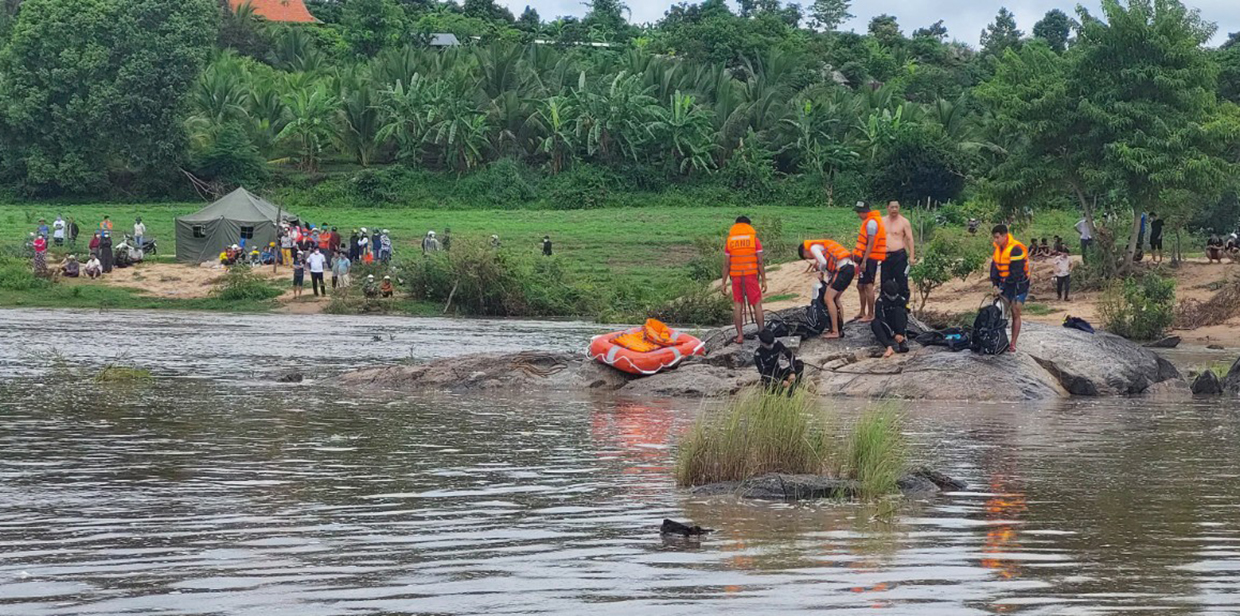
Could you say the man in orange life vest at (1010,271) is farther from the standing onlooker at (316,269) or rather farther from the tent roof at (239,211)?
the tent roof at (239,211)

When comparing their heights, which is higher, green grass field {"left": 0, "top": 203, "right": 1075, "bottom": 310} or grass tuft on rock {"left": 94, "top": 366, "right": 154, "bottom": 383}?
green grass field {"left": 0, "top": 203, "right": 1075, "bottom": 310}

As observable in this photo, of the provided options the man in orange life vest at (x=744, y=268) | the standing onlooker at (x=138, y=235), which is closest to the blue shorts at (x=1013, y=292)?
the man in orange life vest at (x=744, y=268)

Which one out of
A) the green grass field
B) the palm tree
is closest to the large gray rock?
the green grass field

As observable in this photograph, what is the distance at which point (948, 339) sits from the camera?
18.6 metres

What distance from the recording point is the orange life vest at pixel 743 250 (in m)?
18.6

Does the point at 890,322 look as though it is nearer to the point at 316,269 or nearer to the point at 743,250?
the point at 743,250

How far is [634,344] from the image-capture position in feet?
62.7

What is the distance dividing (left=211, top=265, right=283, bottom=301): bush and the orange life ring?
22.1m

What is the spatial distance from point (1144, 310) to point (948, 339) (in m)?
12.8

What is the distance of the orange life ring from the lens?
62.0ft

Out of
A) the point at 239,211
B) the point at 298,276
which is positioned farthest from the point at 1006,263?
the point at 239,211

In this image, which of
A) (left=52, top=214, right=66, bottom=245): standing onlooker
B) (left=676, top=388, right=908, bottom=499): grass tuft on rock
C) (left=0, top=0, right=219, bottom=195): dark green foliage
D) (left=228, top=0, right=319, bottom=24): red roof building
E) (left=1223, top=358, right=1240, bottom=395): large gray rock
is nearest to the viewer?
(left=676, top=388, right=908, bottom=499): grass tuft on rock

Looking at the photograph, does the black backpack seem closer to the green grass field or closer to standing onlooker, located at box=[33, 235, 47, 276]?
the green grass field

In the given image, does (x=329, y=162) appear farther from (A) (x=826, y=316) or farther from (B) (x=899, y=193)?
(A) (x=826, y=316)
